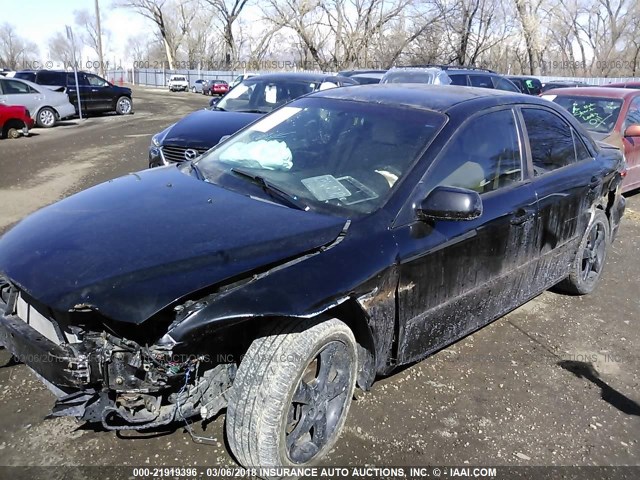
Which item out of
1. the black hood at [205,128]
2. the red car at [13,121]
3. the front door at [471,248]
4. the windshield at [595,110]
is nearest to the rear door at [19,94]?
the red car at [13,121]

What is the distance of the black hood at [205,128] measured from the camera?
263 inches

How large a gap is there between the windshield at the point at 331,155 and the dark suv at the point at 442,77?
8256 millimetres

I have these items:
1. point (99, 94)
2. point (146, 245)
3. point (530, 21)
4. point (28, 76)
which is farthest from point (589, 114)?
point (530, 21)

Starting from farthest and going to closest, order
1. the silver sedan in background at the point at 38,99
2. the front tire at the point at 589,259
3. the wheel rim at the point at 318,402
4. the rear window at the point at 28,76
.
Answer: the rear window at the point at 28,76 → the silver sedan in background at the point at 38,99 → the front tire at the point at 589,259 → the wheel rim at the point at 318,402

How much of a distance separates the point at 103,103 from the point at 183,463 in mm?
20298

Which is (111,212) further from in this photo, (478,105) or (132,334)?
(478,105)

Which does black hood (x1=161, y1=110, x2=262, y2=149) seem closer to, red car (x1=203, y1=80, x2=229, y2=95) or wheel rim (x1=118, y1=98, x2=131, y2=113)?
wheel rim (x1=118, y1=98, x2=131, y2=113)

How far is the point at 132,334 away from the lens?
7.04 ft

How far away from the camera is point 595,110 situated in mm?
7953

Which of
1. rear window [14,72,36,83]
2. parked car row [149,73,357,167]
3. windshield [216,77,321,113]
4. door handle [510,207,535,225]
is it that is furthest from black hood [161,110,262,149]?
rear window [14,72,36,83]

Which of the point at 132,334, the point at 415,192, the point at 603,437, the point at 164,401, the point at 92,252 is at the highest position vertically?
the point at 415,192

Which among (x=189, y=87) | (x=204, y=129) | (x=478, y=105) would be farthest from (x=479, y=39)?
(x=478, y=105)

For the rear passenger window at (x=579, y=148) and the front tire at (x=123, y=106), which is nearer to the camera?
the rear passenger window at (x=579, y=148)

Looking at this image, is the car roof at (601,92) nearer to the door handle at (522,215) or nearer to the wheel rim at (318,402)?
the door handle at (522,215)
